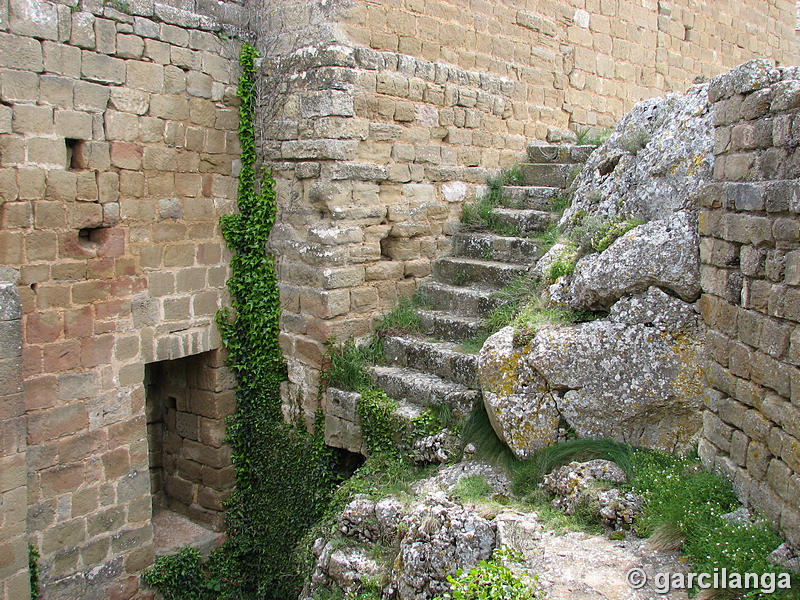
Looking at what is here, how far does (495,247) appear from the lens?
22.5 feet

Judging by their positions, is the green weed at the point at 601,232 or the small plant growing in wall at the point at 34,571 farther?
the small plant growing in wall at the point at 34,571

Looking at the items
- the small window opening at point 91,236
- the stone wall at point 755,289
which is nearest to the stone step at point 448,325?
the stone wall at point 755,289

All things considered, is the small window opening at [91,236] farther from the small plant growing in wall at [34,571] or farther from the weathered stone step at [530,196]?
the weathered stone step at [530,196]

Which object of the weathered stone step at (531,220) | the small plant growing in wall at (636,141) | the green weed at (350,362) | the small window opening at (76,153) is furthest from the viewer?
the weathered stone step at (531,220)

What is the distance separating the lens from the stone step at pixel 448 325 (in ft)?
20.1

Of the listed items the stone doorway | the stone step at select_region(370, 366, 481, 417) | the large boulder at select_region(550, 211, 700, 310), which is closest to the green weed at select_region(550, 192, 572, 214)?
the large boulder at select_region(550, 211, 700, 310)

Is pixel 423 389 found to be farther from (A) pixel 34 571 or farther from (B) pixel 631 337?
(A) pixel 34 571

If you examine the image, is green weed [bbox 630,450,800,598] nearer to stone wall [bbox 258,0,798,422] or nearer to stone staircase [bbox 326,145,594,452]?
stone staircase [bbox 326,145,594,452]

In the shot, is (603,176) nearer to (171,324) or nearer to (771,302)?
(771,302)

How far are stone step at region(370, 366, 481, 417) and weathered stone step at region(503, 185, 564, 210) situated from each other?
2.32m

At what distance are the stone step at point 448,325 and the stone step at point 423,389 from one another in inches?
17.7

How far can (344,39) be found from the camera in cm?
602

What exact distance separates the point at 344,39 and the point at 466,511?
13.1 feet

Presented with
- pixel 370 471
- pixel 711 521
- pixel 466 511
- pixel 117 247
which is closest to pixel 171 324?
pixel 117 247
